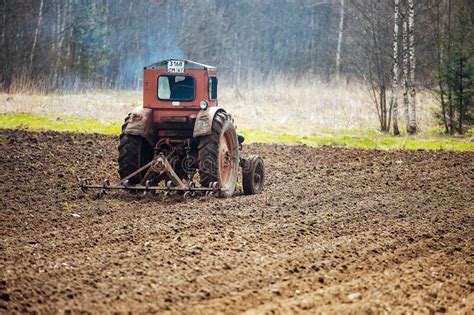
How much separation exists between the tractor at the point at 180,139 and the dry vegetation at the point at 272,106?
482 inches

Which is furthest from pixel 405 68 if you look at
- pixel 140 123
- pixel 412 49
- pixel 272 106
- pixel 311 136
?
pixel 140 123

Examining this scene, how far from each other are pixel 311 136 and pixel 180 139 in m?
11.7

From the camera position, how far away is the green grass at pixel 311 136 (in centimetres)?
2352

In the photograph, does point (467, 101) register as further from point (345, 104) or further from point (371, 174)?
point (371, 174)

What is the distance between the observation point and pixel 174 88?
13820mm

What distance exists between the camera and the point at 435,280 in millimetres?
8109

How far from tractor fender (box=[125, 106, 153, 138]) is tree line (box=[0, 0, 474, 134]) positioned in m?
13.9

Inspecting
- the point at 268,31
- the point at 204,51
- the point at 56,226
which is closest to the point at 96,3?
the point at 204,51

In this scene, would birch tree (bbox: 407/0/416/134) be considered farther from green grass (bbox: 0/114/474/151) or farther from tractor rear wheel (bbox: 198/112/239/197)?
tractor rear wheel (bbox: 198/112/239/197)

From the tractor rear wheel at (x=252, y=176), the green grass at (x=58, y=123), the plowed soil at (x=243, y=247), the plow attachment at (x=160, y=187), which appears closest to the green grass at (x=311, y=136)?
the green grass at (x=58, y=123)

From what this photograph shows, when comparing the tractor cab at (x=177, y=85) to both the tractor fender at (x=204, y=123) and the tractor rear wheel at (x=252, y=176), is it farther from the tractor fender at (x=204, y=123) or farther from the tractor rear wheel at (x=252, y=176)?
the tractor rear wheel at (x=252, y=176)

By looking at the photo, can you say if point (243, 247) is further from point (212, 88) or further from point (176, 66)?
point (212, 88)

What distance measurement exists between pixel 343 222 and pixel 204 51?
121 ft

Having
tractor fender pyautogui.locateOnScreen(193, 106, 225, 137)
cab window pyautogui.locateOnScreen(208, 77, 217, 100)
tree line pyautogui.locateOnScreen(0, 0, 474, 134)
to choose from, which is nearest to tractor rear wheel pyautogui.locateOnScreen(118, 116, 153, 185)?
tractor fender pyautogui.locateOnScreen(193, 106, 225, 137)
